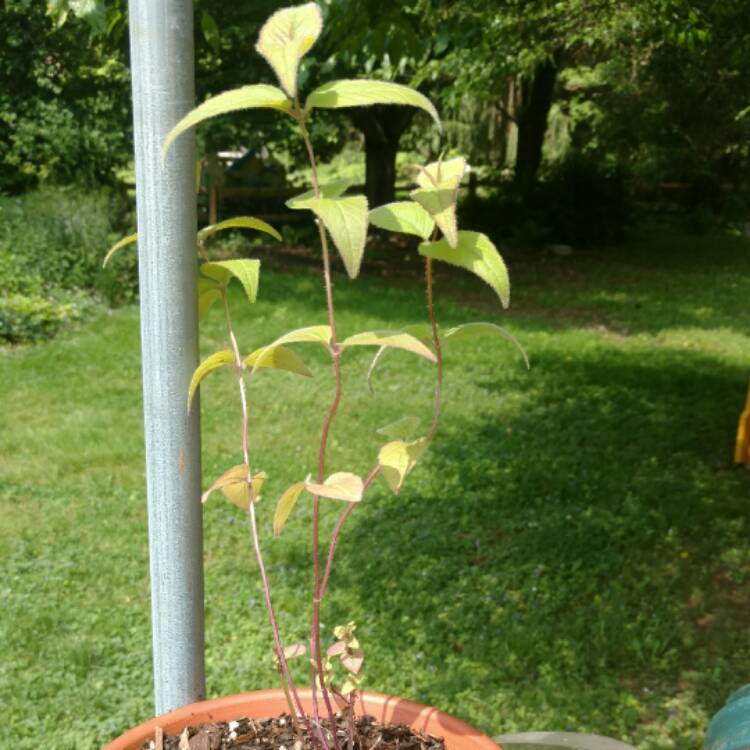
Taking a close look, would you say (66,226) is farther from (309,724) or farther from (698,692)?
(309,724)

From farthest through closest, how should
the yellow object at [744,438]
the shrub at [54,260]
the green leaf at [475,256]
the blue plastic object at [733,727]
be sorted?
1. the shrub at [54,260]
2. the yellow object at [744,438]
3. the blue plastic object at [733,727]
4. the green leaf at [475,256]

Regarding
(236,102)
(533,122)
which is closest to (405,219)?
(236,102)

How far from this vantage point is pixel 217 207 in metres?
15.5

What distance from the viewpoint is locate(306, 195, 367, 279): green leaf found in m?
0.97

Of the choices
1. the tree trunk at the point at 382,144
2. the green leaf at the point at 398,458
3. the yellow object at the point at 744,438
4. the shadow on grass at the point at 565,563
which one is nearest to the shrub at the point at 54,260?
the shadow on grass at the point at 565,563

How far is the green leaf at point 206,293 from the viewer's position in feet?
4.29

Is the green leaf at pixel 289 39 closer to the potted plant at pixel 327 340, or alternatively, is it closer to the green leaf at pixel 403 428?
the potted plant at pixel 327 340

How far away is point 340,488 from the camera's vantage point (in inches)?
43.8

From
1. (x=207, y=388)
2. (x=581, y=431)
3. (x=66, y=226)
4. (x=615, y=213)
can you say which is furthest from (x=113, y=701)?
(x=615, y=213)

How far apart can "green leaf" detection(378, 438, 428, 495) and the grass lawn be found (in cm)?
217

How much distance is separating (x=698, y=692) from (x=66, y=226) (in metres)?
8.38

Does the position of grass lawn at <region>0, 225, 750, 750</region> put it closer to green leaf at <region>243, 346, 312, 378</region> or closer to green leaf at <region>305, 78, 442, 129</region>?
green leaf at <region>243, 346, 312, 378</region>

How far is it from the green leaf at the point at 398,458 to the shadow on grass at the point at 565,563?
2.17m

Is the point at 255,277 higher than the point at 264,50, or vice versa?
the point at 264,50
